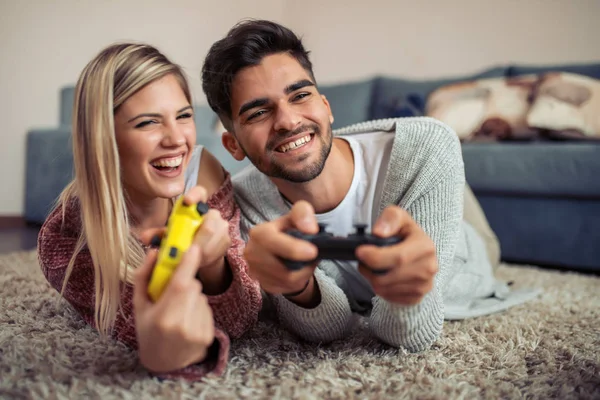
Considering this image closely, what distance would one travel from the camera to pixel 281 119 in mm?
933

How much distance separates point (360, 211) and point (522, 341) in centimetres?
38

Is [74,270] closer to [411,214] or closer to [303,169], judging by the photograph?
[303,169]

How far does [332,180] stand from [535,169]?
1.01 metres

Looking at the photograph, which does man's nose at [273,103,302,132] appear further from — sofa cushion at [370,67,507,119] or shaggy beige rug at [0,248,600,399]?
sofa cushion at [370,67,507,119]

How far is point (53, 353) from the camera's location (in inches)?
29.7

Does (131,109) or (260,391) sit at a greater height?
(131,109)

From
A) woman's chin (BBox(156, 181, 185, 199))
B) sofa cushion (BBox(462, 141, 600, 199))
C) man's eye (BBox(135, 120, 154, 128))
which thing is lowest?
sofa cushion (BBox(462, 141, 600, 199))

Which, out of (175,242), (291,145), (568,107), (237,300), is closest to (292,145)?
(291,145)

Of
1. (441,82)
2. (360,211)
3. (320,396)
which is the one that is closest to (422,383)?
(320,396)

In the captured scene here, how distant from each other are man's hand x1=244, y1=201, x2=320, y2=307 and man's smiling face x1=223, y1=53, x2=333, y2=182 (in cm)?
35

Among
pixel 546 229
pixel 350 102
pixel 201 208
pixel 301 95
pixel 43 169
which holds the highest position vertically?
pixel 301 95

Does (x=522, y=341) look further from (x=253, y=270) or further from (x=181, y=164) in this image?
(x=181, y=164)

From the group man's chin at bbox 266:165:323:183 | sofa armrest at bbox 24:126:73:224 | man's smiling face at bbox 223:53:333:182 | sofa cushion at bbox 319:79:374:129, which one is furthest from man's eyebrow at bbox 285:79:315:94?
sofa armrest at bbox 24:126:73:224

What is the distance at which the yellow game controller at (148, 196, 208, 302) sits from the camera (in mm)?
573
